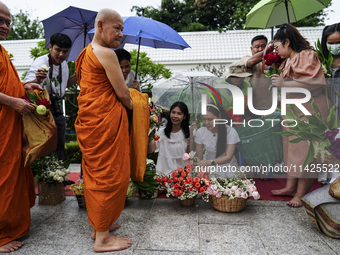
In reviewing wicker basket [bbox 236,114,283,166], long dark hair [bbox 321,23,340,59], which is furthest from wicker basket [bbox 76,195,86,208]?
long dark hair [bbox 321,23,340,59]

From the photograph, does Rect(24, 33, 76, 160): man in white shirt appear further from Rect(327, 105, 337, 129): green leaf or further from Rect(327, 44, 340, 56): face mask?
Rect(327, 44, 340, 56): face mask

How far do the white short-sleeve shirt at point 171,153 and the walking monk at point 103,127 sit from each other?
1.52m

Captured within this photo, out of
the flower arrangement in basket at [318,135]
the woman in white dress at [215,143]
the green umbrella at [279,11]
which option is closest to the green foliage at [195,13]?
the green umbrella at [279,11]

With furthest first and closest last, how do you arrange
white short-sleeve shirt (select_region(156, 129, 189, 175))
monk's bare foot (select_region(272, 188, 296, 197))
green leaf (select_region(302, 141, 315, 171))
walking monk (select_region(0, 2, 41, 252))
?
white short-sleeve shirt (select_region(156, 129, 189, 175)), monk's bare foot (select_region(272, 188, 296, 197)), green leaf (select_region(302, 141, 315, 171)), walking monk (select_region(0, 2, 41, 252))

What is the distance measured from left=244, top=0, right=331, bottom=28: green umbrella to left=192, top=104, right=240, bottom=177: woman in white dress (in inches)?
73.5

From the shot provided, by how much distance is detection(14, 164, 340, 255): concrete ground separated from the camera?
233 centimetres

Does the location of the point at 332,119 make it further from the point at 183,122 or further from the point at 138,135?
the point at 138,135

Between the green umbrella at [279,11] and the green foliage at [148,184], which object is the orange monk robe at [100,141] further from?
the green umbrella at [279,11]

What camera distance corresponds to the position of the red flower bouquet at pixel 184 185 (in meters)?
3.18

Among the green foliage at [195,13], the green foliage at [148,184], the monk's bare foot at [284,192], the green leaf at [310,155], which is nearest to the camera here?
the green leaf at [310,155]

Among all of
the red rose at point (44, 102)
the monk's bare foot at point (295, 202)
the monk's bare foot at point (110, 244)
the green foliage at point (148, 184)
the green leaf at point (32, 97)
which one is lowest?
the monk's bare foot at point (295, 202)

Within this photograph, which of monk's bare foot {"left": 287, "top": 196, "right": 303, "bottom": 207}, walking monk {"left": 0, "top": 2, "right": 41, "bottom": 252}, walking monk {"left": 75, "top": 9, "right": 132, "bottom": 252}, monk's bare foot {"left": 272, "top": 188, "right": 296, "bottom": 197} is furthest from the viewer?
monk's bare foot {"left": 272, "top": 188, "right": 296, "bottom": 197}

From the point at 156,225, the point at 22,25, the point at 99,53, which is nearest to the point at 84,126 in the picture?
the point at 99,53

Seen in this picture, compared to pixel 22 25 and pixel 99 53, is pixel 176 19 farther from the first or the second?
pixel 99 53
